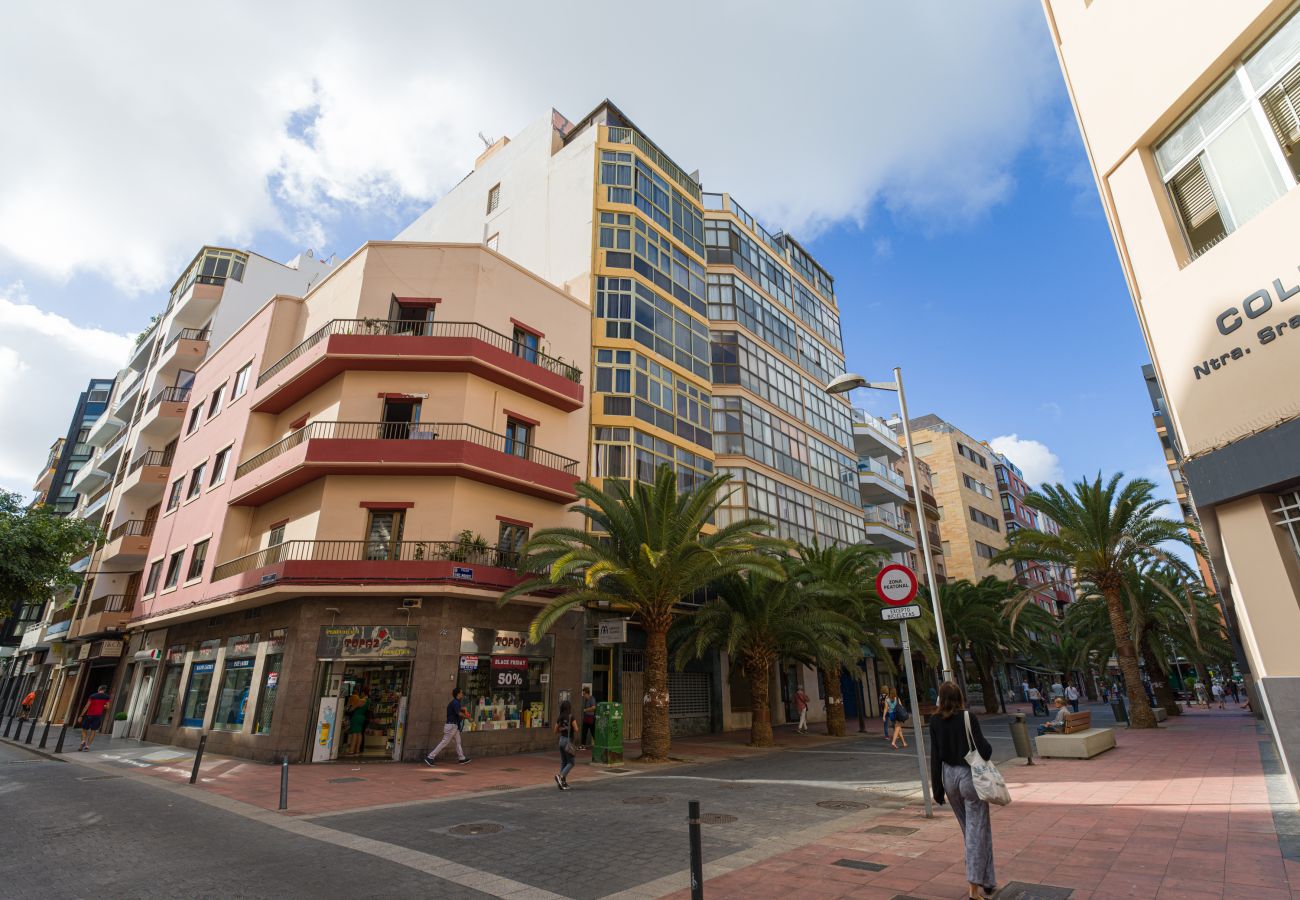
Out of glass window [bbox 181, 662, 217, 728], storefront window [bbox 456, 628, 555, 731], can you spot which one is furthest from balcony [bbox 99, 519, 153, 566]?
storefront window [bbox 456, 628, 555, 731]

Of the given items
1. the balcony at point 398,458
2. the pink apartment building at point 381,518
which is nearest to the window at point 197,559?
the pink apartment building at point 381,518

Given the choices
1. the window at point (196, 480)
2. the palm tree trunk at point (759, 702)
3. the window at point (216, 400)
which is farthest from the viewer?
the window at point (216, 400)

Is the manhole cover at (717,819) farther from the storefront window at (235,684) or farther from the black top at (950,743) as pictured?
the storefront window at (235,684)

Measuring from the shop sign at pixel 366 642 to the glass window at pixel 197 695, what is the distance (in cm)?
649

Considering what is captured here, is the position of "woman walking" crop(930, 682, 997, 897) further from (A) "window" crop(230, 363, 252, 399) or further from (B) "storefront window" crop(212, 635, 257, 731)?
(A) "window" crop(230, 363, 252, 399)

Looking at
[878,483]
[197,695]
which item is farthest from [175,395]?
[878,483]

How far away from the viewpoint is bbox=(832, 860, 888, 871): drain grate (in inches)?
261

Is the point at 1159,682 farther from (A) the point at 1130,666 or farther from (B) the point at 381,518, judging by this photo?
Result: (B) the point at 381,518

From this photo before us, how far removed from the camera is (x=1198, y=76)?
8.24 m

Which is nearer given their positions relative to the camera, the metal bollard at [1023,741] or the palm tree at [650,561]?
the metal bollard at [1023,741]

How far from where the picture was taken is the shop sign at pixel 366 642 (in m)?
17.4

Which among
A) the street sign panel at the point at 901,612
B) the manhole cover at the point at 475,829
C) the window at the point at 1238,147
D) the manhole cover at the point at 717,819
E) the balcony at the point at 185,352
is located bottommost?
the manhole cover at the point at 475,829

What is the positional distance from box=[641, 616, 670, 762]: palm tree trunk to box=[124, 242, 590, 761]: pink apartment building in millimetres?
3624

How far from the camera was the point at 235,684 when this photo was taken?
19.6 metres
